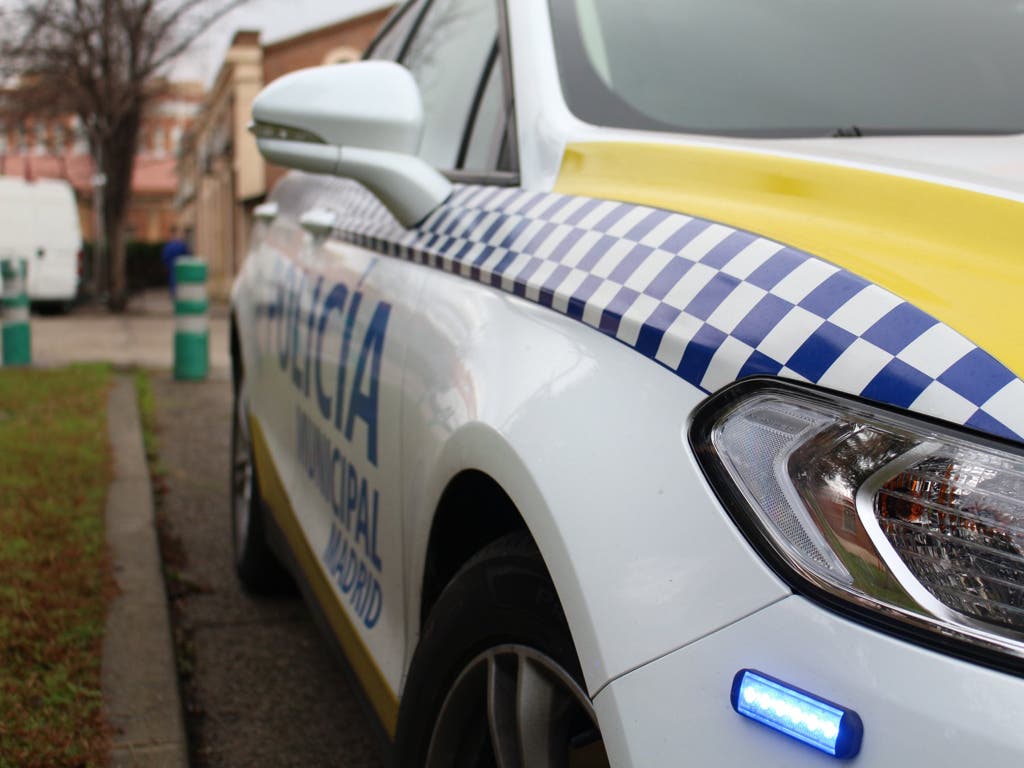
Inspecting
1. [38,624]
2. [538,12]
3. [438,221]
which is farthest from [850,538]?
[38,624]

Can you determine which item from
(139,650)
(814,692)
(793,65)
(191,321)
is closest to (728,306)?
(814,692)

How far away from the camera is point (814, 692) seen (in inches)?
35.2

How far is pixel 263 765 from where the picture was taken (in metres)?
2.56

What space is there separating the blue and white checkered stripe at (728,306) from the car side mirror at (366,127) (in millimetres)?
322

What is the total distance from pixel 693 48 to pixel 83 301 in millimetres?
23506

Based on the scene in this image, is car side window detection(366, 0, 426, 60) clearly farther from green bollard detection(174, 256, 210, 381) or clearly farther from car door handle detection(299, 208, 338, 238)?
green bollard detection(174, 256, 210, 381)

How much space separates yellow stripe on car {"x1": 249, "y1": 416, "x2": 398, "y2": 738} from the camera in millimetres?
1919

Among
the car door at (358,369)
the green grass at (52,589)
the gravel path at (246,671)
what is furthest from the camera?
the gravel path at (246,671)

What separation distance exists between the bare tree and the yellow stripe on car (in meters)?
19.1

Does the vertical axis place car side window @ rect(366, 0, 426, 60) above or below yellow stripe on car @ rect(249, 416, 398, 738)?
above

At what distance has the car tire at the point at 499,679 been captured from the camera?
4.06 feet

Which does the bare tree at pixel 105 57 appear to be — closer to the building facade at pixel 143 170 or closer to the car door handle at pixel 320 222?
the building facade at pixel 143 170

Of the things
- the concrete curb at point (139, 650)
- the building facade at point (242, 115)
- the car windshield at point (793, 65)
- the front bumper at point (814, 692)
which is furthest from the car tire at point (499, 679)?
the building facade at point (242, 115)

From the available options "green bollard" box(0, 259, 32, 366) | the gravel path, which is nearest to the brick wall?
"green bollard" box(0, 259, 32, 366)
